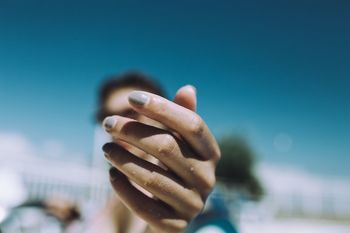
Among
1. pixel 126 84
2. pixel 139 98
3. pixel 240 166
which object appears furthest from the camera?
pixel 240 166

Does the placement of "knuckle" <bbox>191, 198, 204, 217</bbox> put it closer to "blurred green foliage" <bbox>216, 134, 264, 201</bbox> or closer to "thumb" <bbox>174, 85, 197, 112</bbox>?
"thumb" <bbox>174, 85, 197, 112</bbox>

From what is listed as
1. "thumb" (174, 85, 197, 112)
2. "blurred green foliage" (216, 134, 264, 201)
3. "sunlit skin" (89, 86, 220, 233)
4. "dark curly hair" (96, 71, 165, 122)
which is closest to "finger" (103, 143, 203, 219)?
"sunlit skin" (89, 86, 220, 233)

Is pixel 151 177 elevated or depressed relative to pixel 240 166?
elevated

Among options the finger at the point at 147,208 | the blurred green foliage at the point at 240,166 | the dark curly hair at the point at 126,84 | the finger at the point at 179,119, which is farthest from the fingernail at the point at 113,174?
the blurred green foliage at the point at 240,166

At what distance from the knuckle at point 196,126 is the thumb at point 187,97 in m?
0.02

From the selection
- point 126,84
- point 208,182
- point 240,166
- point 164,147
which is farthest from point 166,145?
point 240,166

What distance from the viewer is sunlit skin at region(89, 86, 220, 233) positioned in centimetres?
57

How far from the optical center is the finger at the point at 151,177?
23.2 inches

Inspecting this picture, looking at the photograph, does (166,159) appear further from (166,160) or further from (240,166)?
(240,166)

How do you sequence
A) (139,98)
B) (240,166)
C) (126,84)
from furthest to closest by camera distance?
(240,166) < (126,84) < (139,98)

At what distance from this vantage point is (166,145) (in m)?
0.58

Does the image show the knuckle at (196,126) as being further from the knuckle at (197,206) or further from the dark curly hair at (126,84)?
the dark curly hair at (126,84)

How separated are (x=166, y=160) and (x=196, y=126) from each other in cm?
7

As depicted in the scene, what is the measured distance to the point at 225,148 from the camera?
25219 mm
